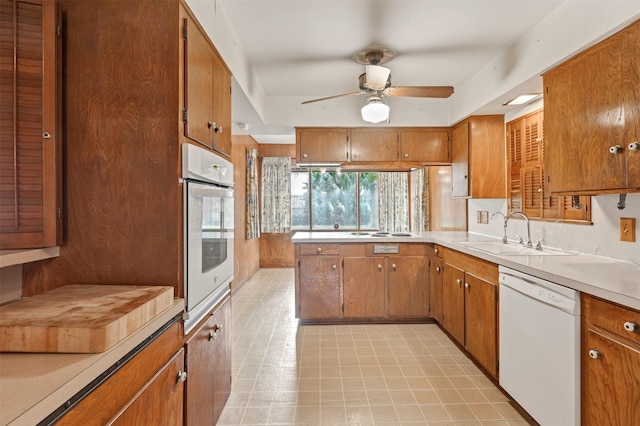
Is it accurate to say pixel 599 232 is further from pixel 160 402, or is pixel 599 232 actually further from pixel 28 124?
pixel 28 124

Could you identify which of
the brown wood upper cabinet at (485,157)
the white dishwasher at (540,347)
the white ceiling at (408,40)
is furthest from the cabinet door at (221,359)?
the brown wood upper cabinet at (485,157)

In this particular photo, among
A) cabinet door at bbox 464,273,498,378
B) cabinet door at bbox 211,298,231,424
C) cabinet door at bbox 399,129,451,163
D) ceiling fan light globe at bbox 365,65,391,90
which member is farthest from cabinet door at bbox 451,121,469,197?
cabinet door at bbox 211,298,231,424

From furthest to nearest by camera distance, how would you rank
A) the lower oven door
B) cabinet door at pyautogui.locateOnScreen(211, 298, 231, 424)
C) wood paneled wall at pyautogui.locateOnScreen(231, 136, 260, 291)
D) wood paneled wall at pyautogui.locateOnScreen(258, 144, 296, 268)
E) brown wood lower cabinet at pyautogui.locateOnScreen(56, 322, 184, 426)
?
wood paneled wall at pyautogui.locateOnScreen(258, 144, 296, 268) → wood paneled wall at pyautogui.locateOnScreen(231, 136, 260, 291) → cabinet door at pyautogui.locateOnScreen(211, 298, 231, 424) → the lower oven door → brown wood lower cabinet at pyautogui.locateOnScreen(56, 322, 184, 426)

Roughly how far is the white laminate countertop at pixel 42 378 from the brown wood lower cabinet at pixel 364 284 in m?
2.57

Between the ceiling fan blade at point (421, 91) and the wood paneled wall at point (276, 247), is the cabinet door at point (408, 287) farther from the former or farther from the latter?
the wood paneled wall at point (276, 247)

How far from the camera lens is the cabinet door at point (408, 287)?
3506 millimetres

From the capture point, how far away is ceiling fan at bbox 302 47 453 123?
256 cm

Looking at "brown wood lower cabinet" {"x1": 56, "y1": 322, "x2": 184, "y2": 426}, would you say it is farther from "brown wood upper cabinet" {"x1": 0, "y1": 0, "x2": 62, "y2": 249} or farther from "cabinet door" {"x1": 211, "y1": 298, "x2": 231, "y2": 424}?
"brown wood upper cabinet" {"x1": 0, "y1": 0, "x2": 62, "y2": 249}

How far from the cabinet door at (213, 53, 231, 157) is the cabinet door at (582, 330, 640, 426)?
2.04 metres

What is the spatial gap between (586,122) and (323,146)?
246 cm

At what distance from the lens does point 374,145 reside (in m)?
3.88

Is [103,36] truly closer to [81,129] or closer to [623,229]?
[81,129]

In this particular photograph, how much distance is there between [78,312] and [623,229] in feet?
8.94

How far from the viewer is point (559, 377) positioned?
1.63 metres
